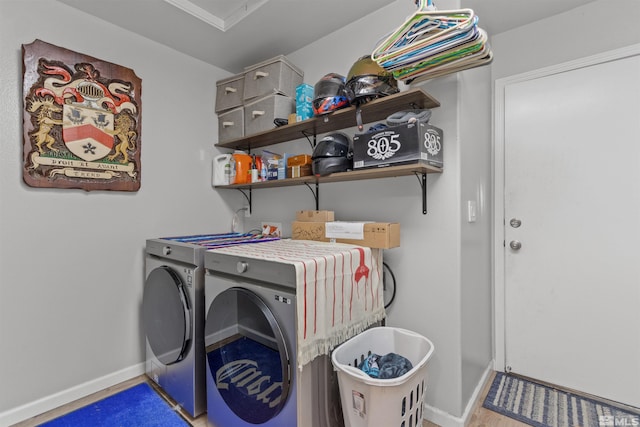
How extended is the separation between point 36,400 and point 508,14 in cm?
372

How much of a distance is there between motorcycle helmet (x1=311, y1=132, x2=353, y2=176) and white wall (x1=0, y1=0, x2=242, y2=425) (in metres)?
1.23

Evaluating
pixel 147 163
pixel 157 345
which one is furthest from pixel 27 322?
pixel 147 163

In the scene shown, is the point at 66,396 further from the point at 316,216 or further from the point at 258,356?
the point at 316,216

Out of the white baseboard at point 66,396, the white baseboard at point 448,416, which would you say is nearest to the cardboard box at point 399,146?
the white baseboard at point 448,416

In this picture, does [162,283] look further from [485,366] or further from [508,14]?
[508,14]

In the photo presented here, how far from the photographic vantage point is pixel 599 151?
6.01 ft

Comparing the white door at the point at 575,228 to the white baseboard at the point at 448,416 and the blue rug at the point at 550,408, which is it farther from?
the white baseboard at the point at 448,416

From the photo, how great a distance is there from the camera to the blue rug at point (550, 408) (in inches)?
64.7

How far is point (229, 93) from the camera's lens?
247 cm

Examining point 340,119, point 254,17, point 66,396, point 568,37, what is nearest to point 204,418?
point 66,396

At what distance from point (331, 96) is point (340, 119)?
0.60 ft

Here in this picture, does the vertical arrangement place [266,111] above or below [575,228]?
above

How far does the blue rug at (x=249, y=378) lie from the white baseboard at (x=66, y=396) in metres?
0.97

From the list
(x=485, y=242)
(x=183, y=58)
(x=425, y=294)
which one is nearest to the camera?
(x=425, y=294)
